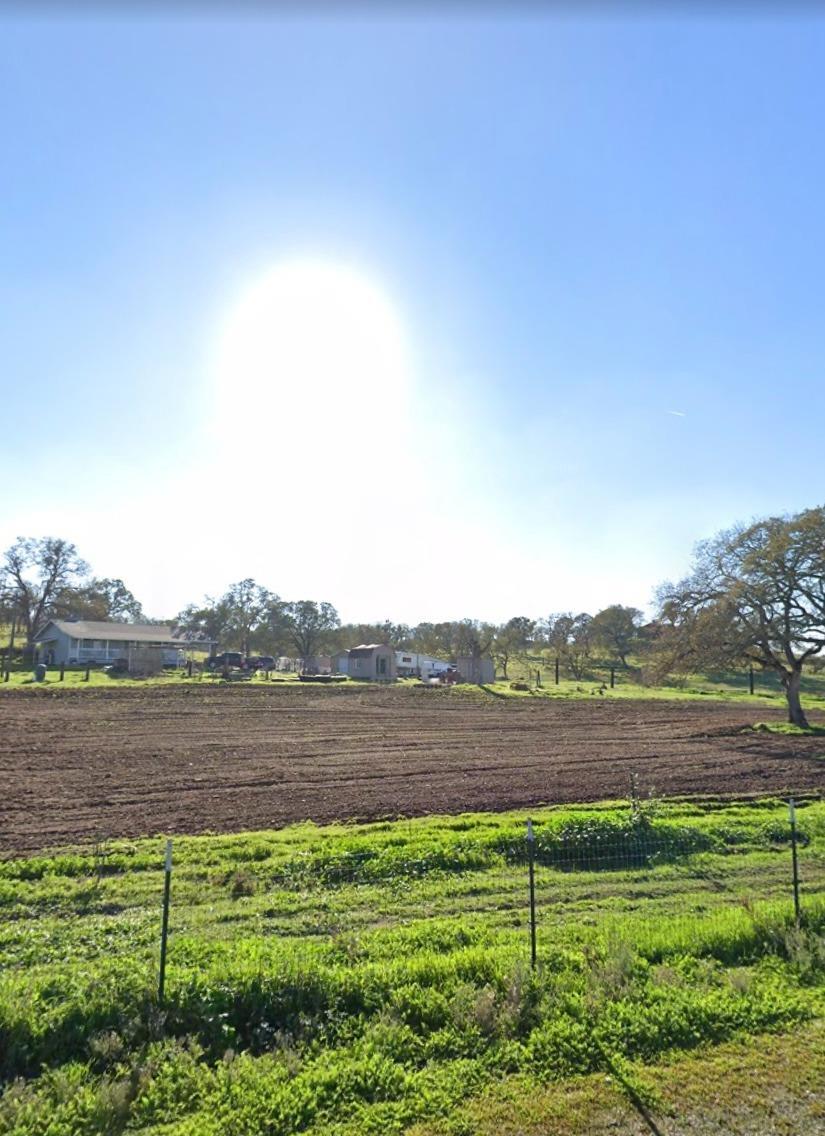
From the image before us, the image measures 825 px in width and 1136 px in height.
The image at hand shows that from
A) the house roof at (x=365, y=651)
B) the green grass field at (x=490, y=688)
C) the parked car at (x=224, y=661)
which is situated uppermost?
the house roof at (x=365, y=651)

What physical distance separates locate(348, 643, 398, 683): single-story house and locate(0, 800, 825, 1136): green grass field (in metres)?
59.5

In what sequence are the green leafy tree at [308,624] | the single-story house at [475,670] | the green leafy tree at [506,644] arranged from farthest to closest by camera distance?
1. the green leafy tree at [308,624]
2. the green leafy tree at [506,644]
3. the single-story house at [475,670]

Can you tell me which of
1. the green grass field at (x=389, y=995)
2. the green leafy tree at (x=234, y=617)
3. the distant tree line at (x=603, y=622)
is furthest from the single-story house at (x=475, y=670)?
the green grass field at (x=389, y=995)

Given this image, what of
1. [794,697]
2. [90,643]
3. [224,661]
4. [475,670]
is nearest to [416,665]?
[475,670]

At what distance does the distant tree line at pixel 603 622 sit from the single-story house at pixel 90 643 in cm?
559

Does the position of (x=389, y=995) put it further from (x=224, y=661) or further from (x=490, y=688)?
(x=224, y=661)

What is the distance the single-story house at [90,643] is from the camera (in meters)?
64.5

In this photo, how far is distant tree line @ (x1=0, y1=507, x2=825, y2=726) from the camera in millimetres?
30516

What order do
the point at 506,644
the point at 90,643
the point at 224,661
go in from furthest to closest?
the point at 506,644 < the point at 90,643 < the point at 224,661

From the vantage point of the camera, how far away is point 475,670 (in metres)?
65.9

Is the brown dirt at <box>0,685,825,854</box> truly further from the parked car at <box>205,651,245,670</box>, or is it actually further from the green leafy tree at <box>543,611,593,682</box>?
the green leafy tree at <box>543,611,593,682</box>

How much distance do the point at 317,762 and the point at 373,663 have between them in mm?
50290

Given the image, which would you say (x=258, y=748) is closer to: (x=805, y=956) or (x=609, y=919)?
(x=609, y=919)

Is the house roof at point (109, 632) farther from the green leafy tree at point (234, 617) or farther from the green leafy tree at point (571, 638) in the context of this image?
the green leafy tree at point (571, 638)
